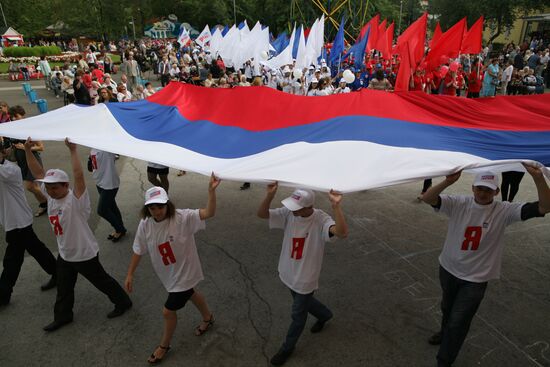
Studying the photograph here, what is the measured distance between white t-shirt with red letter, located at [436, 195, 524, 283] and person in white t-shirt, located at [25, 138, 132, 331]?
3.51 metres

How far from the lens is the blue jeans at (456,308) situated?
10.0ft

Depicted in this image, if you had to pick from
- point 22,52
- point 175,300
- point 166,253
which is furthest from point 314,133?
point 22,52

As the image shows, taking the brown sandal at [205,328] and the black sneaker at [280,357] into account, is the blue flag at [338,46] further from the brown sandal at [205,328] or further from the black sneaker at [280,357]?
the black sneaker at [280,357]

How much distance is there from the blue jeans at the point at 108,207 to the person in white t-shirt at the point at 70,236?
1.40 metres

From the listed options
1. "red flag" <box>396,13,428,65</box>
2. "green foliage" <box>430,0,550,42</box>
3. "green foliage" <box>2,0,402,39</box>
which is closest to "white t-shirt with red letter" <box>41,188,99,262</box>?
"red flag" <box>396,13,428,65</box>

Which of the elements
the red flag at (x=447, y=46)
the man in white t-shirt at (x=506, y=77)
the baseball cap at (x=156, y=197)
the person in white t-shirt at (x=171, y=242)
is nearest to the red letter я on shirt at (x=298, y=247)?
the person in white t-shirt at (x=171, y=242)

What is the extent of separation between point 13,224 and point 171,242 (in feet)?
7.28

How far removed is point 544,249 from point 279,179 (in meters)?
4.57

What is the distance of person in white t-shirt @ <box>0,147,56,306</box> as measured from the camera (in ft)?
13.5

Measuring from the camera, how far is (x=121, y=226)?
5922 millimetres

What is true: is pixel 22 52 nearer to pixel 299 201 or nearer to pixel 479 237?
pixel 299 201

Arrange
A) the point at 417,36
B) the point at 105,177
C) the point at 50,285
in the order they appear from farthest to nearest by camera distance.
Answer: the point at 417,36
the point at 105,177
the point at 50,285

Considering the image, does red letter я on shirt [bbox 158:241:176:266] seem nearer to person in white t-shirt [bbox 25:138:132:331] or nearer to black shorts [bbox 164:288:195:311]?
black shorts [bbox 164:288:195:311]

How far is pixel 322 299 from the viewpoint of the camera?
4465mm
